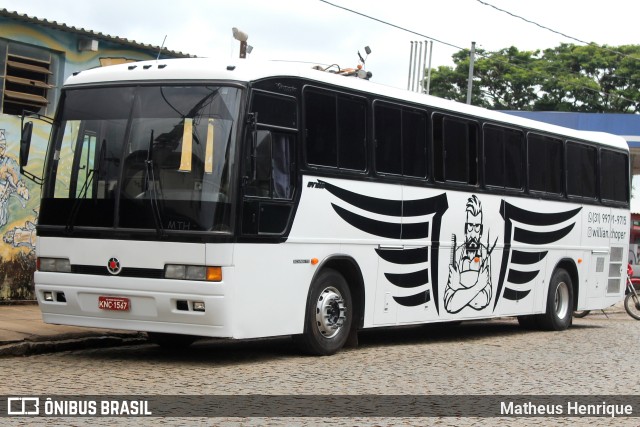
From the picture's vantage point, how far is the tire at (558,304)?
17938mm

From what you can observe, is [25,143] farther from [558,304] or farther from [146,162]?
[558,304]

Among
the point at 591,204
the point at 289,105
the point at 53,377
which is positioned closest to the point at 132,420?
the point at 53,377

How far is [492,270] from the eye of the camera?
16.0m

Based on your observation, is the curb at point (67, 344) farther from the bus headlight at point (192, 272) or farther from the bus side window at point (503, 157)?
the bus side window at point (503, 157)

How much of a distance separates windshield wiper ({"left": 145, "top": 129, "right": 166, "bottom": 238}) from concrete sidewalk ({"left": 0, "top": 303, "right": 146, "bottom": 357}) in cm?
218

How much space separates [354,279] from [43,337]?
12.0 feet

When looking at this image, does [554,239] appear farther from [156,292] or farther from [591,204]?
[156,292]

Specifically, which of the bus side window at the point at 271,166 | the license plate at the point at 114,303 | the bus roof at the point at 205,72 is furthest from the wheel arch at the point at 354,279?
the license plate at the point at 114,303

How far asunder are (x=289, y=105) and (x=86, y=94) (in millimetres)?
2194

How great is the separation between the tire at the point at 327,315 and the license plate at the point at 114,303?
6.75 ft

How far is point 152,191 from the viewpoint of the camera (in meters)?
11.0

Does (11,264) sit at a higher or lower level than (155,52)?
lower

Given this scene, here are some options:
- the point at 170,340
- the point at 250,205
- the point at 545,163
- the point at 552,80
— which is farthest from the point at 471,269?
the point at 552,80

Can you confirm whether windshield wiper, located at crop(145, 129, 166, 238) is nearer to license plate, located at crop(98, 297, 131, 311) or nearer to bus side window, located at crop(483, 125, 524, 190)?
license plate, located at crop(98, 297, 131, 311)
